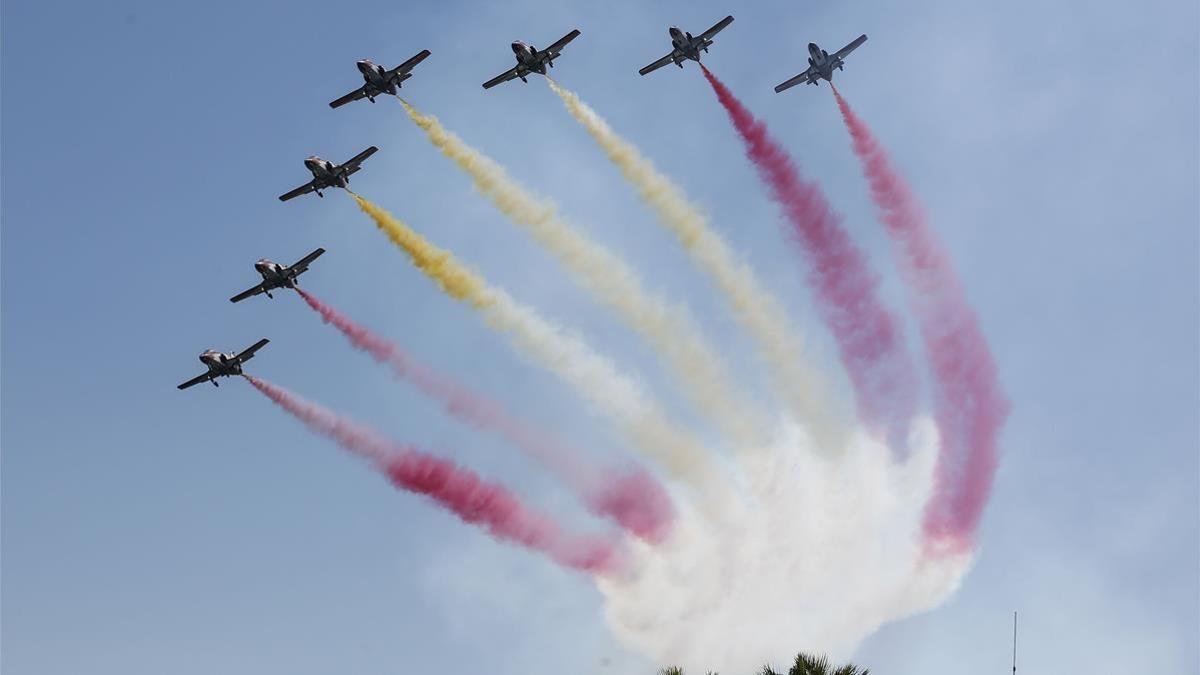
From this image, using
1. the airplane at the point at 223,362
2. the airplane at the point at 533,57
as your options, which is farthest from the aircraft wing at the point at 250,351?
the airplane at the point at 533,57

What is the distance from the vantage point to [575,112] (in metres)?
111

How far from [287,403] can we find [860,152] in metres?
44.4

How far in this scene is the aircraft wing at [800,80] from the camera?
4466 inches

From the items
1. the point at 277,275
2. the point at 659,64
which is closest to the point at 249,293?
the point at 277,275

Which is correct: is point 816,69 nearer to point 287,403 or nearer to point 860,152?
point 860,152

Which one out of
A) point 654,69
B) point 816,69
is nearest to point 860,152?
point 816,69

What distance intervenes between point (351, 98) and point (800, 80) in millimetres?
32797

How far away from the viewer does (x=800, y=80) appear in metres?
115

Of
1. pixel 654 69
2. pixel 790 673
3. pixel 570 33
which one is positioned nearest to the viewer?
pixel 790 673

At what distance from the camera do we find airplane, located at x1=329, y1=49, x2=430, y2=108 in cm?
10444

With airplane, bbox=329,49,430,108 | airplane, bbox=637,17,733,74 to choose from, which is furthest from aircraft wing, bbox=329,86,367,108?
airplane, bbox=637,17,733,74

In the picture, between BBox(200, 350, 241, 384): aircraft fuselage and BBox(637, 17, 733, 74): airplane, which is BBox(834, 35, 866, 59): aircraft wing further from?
BBox(200, 350, 241, 384): aircraft fuselage

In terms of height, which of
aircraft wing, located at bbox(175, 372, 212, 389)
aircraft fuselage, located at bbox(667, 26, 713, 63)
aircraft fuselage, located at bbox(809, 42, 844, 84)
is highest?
aircraft fuselage, located at bbox(809, 42, 844, 84)

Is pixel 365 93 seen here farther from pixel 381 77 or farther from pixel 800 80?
pixel 800 80
